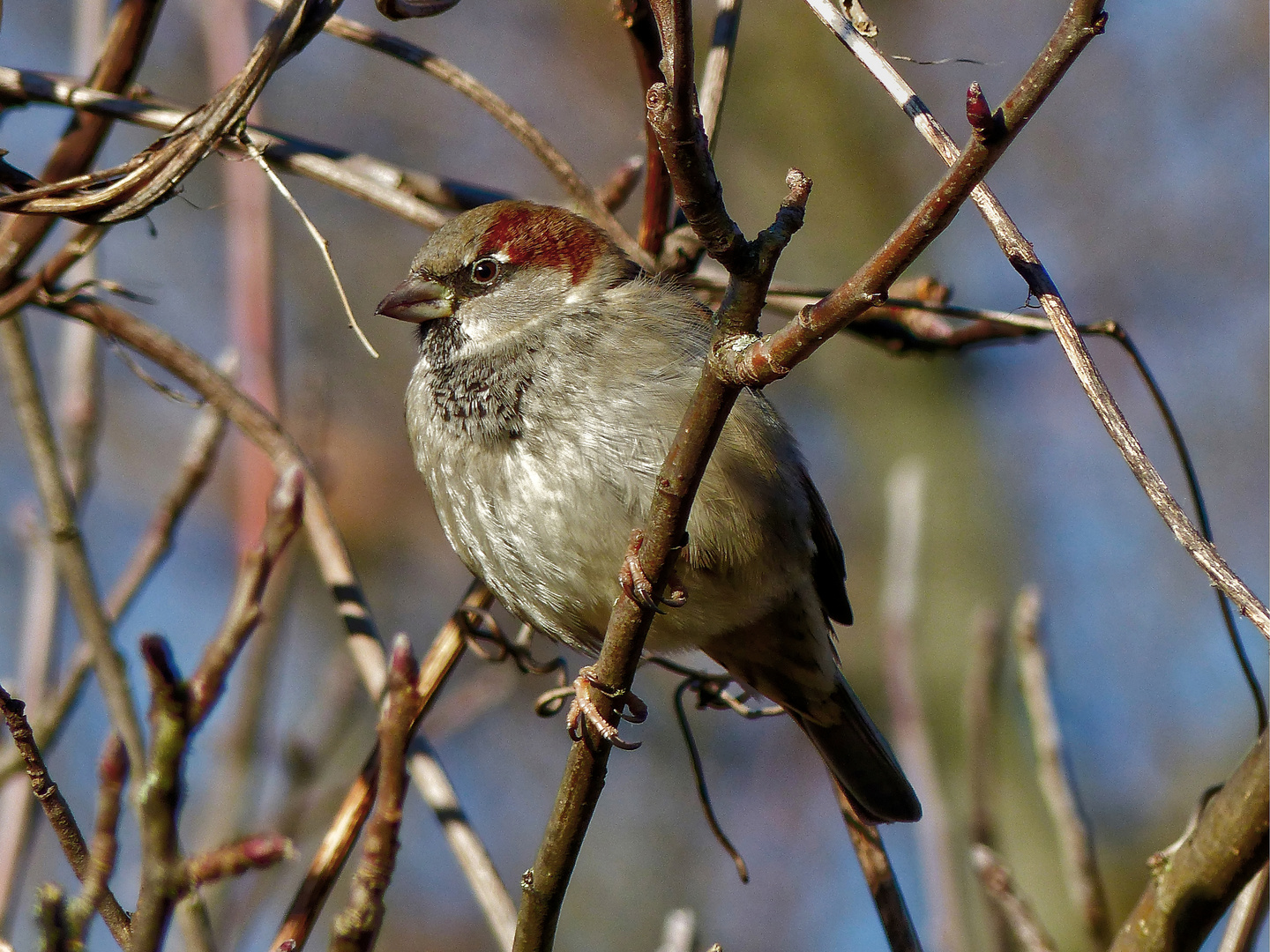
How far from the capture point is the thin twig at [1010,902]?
6.94 ft

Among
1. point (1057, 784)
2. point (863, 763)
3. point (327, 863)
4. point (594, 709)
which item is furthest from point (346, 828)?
point (863, 763)

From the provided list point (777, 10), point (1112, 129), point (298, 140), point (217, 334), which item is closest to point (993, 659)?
point (298, 140)

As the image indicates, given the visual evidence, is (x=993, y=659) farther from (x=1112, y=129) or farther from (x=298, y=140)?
(x=1112, y=129)

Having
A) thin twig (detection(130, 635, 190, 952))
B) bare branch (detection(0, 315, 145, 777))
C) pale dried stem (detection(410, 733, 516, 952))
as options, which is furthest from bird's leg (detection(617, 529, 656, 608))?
thin twig (detection(130, 635, 190, 952))

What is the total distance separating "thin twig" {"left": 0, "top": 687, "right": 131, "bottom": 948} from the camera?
132cm

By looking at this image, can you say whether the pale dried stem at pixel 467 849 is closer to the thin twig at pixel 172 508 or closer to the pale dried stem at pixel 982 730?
the thin twig at pixel 172 508

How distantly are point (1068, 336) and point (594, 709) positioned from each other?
0.88 m

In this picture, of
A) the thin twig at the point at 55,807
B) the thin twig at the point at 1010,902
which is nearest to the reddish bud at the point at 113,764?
the thin twig at the point at 55,807

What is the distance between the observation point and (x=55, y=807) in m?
1.33

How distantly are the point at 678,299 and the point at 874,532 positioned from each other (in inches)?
276

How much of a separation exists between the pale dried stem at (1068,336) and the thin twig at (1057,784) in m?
0.82

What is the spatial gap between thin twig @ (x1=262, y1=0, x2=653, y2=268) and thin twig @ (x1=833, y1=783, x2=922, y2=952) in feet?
4.52

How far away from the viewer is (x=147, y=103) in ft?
8.09

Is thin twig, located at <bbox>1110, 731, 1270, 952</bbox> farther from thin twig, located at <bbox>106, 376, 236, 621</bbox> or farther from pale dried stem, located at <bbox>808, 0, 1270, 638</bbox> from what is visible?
thin twig, located at <bbox>106, 376, 236, 621</bbox>
